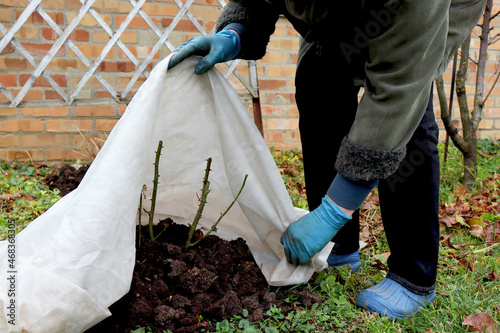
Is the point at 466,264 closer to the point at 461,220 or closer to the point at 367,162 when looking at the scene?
the point at 461,220

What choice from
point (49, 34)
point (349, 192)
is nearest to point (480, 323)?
point (349, 192)

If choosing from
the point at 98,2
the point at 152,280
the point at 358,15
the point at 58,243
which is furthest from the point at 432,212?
the point at 98,2

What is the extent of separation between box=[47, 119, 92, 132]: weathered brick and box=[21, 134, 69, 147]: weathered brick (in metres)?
0.05

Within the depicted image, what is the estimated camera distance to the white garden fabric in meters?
0.98

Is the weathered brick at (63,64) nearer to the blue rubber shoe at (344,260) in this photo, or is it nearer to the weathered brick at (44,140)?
the weathered brick at (44,140)

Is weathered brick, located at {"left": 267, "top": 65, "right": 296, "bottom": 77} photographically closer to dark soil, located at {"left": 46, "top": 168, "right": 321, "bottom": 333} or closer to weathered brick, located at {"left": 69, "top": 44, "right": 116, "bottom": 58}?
weathered brick, located at {"left": 69, "top": 44, "right": 116, "bottom": 58}

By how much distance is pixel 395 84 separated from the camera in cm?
113

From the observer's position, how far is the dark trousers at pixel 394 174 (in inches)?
53.0

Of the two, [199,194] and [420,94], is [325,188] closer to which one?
[199,194]

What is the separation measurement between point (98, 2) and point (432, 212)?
249 cm

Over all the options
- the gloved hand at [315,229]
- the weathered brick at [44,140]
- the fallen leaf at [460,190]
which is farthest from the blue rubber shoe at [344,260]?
the weathered brick at [44,140]

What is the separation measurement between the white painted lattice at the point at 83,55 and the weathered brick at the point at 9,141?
0.31 meters

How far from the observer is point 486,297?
1444 mm

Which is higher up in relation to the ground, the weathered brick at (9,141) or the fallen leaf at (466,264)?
the weathered brick at (9,141)
